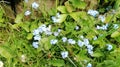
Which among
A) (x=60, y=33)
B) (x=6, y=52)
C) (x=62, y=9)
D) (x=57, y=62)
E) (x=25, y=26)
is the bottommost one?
(x=57, y=62)

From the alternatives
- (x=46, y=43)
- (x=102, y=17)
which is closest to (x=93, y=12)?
(x=102, y=17)

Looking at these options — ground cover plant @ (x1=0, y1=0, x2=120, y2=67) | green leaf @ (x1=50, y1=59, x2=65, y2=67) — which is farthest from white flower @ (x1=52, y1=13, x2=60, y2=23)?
green leaf @ (x1=50, y1=59, x2=65, y2=67)

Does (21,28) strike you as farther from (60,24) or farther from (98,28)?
(98,28)

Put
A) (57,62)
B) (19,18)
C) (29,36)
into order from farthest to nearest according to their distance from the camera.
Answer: (19,18) → (29,36) → (57,62)

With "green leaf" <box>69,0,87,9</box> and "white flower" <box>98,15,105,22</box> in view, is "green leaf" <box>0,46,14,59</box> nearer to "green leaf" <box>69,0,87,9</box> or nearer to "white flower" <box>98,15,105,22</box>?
"green leaf" <box>69,0,87,9</box>

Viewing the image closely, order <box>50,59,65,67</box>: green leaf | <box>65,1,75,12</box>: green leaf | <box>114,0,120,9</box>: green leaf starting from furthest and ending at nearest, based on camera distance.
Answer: <box>65,1,75,12</box>: green leaf < <box>114,0,120,9</box>: green leaf < <box>50,59,65,67</box>: green leaf

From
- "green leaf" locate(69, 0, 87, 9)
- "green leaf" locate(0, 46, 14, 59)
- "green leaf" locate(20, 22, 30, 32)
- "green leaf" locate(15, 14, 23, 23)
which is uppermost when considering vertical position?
"green leaf" locate(69, 0, 87, 9)

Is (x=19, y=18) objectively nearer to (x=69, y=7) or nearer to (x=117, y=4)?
(x=69, y=7)

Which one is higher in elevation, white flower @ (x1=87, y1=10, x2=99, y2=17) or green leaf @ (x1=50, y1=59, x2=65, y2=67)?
white flower @ (x1=87, y1=10, x2=99, y2=17)
